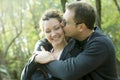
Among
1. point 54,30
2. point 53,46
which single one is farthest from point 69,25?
point 53,46

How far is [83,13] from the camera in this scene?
3152 mm

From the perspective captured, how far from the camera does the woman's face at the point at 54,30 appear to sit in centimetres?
Result: 321

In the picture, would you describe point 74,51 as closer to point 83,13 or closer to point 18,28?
point 83,13

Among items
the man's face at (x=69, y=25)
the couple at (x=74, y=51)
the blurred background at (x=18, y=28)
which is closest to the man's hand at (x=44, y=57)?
the couple at (x=74, y=51)

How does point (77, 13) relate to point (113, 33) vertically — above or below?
above

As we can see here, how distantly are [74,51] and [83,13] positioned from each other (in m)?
0.35

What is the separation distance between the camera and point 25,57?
22250 mm

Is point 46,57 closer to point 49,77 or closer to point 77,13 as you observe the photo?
point 49,77

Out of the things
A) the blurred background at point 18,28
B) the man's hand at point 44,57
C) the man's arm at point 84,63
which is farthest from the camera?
the blurred background at point 18,28

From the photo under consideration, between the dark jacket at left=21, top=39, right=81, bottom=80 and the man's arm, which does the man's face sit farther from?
the man's arm

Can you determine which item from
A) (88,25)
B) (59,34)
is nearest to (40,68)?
(59,34)

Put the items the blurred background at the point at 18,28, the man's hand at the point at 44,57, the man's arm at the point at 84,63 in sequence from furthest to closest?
1. the blurred background at the point at 18,28
2. the man's hand at the point at 44,57
3. the man's arm at the point at 84,63

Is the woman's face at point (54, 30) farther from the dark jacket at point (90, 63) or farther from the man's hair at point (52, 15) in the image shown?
the dark jacket at point (90, 63)

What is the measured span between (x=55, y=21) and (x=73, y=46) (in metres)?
0.28
